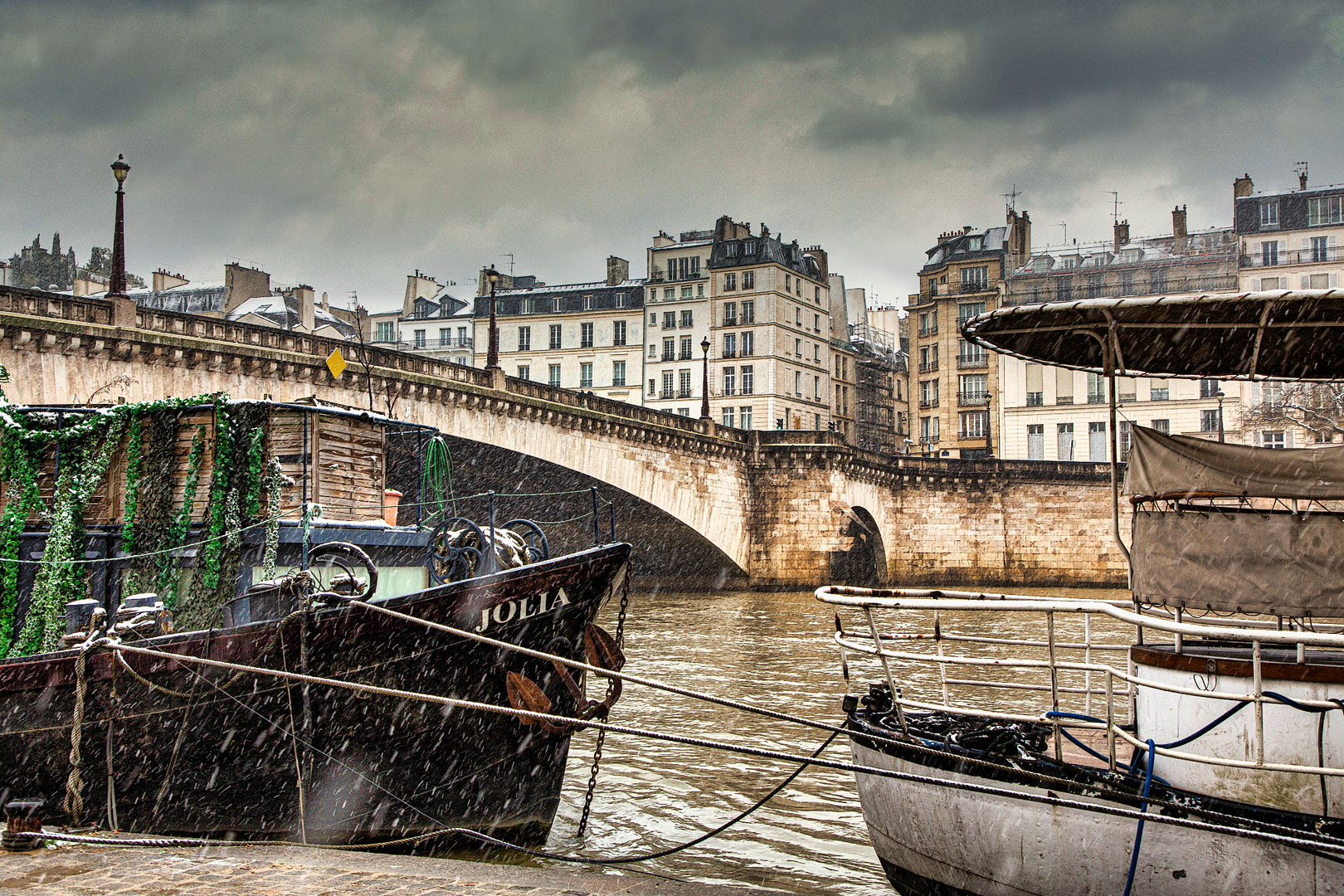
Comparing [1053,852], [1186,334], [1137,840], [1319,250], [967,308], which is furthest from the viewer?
[967,308]

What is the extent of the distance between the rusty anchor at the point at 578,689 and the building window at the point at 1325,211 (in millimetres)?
55419

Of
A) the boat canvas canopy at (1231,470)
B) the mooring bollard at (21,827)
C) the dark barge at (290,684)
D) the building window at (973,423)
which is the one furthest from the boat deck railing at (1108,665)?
the building window at (973,423)

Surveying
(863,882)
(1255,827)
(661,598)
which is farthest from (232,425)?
(661,598)

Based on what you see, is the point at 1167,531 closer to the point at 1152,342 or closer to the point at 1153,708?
the point at 1153,708

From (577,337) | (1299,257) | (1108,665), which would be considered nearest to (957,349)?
(1299,257)

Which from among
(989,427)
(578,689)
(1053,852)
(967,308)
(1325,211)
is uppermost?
(1325,211)

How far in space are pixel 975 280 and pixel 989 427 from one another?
7.45 meters

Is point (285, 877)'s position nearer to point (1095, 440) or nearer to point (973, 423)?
point (1095, 440)

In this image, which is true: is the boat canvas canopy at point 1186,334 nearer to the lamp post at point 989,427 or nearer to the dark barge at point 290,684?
the dark barge at point 290,684

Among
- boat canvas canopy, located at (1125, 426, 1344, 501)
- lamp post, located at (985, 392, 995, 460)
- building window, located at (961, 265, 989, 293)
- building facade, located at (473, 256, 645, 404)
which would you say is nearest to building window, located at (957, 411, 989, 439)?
lamp post, located at (985, 392, 995, 460)

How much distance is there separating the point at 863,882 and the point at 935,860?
75.6 inches

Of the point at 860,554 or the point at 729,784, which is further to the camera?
the point at 860,554

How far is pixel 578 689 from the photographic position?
960 centimetres

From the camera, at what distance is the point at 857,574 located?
4603 cm
